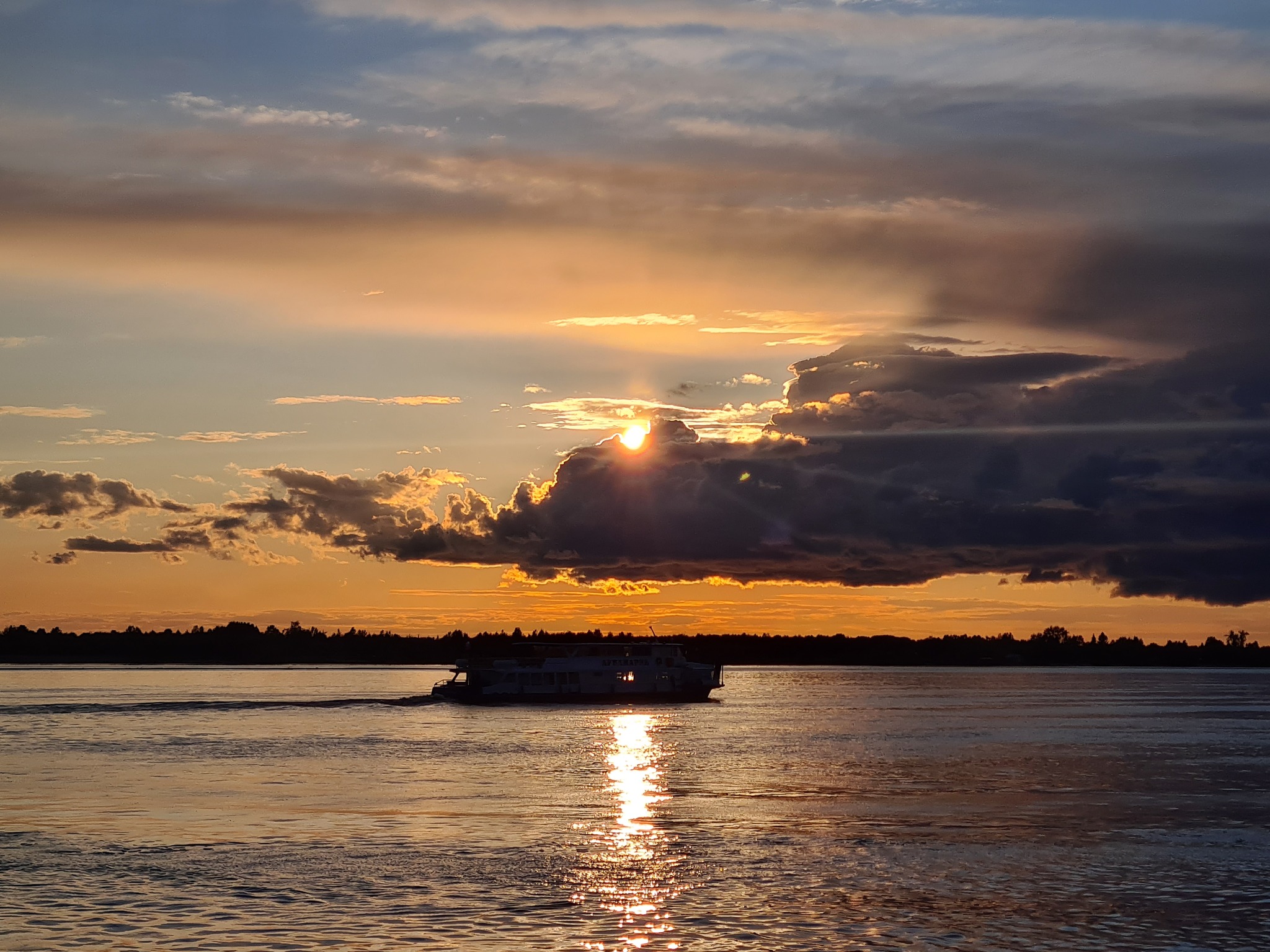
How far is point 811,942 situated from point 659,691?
143m

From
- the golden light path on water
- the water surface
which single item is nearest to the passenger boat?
the water surface

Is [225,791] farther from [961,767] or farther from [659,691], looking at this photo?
[659,691]

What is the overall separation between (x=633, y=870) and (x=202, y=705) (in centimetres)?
13801

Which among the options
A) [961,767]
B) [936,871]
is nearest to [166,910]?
[936,871]

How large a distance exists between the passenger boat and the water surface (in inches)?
2688

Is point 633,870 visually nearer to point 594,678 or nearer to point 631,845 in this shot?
point 631,845

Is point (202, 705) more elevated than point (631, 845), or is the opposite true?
point (631, 845)

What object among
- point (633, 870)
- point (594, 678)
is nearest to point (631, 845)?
point (633, 870)

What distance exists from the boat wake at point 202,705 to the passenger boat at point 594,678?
986cm

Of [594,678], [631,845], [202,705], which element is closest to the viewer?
[631,845]

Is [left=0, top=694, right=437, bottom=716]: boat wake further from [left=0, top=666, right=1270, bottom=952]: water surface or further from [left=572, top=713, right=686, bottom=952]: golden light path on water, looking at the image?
[left=572, top=713, right=686, bottom=952]: golden light path on water

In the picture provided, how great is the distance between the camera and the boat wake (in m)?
153

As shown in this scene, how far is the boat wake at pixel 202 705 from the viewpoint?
15312 cm

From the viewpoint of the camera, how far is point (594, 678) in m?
180
